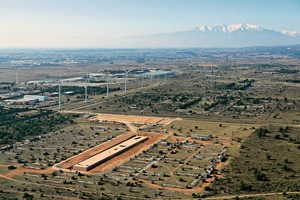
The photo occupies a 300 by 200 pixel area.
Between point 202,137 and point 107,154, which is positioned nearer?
point 107,154

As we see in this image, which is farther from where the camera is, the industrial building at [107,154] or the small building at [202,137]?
the small building at [202,137]

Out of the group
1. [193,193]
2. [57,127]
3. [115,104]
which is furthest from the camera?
[115,104]

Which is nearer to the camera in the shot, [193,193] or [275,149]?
[193,193]

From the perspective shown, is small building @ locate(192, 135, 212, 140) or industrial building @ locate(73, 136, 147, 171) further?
small building @ locate(192, 135, 212, 140)

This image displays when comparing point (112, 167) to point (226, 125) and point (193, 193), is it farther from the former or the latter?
point (226, 125)

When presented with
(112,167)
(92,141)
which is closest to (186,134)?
(92,141)

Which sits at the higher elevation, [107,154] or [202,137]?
[202,137]

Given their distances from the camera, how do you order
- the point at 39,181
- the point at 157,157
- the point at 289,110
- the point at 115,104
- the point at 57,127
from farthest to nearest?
the point at 115,104
the point at 289,110
the point at 57,127
the point at 157,157
the point at 39,181
